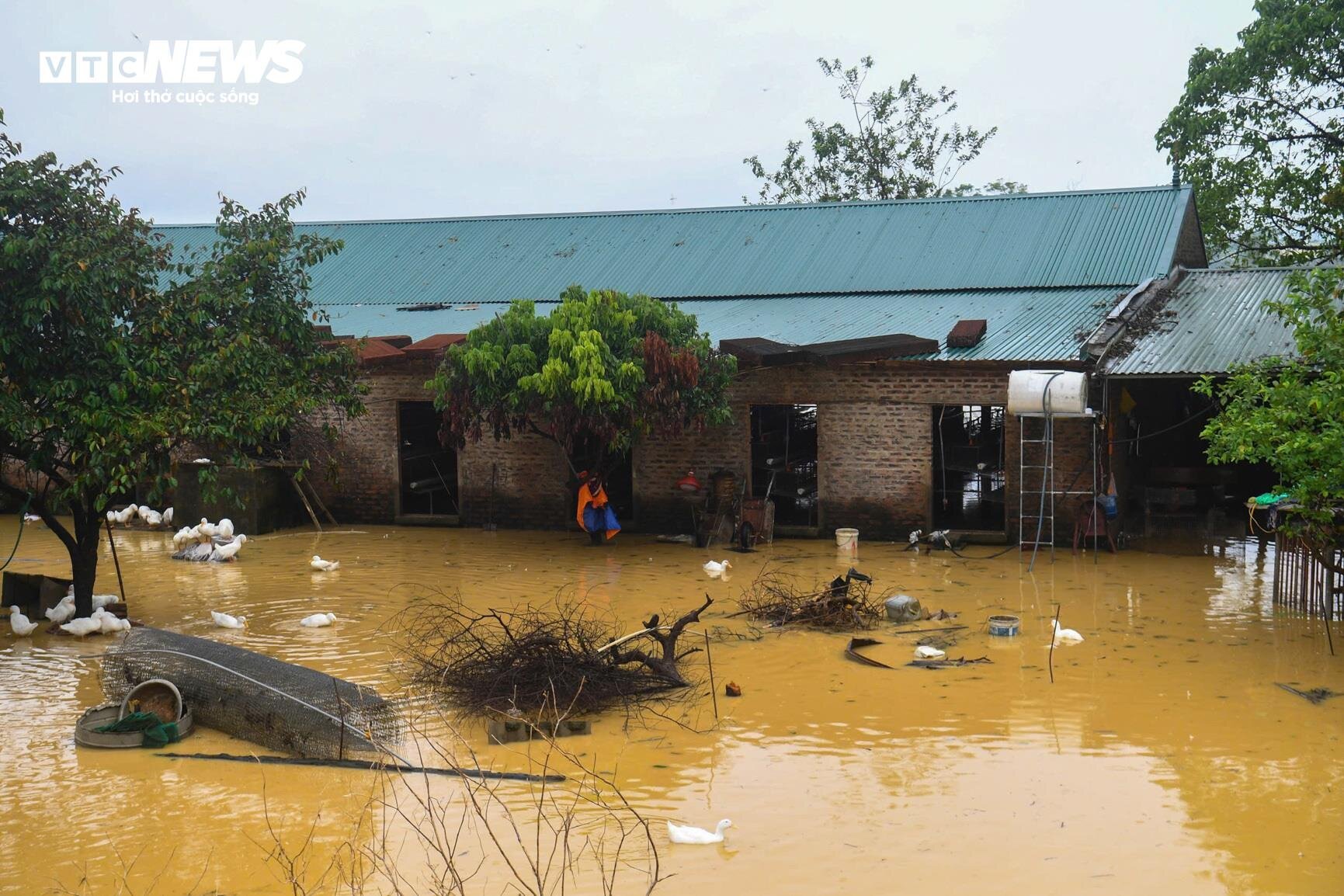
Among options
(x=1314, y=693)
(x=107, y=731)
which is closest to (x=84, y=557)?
(x=107, y=731)

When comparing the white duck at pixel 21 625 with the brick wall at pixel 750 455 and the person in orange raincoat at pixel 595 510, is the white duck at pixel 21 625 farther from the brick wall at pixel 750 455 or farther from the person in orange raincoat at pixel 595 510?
the brick wall at pixel 750 455

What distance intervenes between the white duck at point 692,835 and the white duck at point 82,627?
23.5ft

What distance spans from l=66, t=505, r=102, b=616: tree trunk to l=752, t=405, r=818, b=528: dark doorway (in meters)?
8.65

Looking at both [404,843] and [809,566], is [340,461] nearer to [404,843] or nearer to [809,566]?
[809,566]

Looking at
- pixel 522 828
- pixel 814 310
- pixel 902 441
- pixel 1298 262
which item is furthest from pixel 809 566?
pixel 1298 262

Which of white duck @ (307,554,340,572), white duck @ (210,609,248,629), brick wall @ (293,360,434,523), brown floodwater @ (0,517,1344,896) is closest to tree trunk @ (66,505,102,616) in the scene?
brown floodwater @ (0,517,1344,896)

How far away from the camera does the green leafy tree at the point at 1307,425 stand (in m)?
9.48

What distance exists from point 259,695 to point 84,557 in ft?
15.2

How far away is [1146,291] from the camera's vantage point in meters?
17.0

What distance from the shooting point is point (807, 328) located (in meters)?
17.9

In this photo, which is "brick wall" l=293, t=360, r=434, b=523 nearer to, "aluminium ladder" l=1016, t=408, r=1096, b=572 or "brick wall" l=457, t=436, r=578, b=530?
"brick wall" l=457, t=436, r=578, b=530

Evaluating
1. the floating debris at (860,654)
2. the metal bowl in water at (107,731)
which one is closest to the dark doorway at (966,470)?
the floating debris at (860,654)

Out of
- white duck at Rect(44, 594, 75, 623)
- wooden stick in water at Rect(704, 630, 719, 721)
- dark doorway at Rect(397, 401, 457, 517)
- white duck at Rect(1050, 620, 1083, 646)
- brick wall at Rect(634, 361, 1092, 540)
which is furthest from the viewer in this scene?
dark doorway at Rect(397, 401, 457, 517)

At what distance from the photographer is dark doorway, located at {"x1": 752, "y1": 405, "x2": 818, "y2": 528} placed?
17.9 meters
